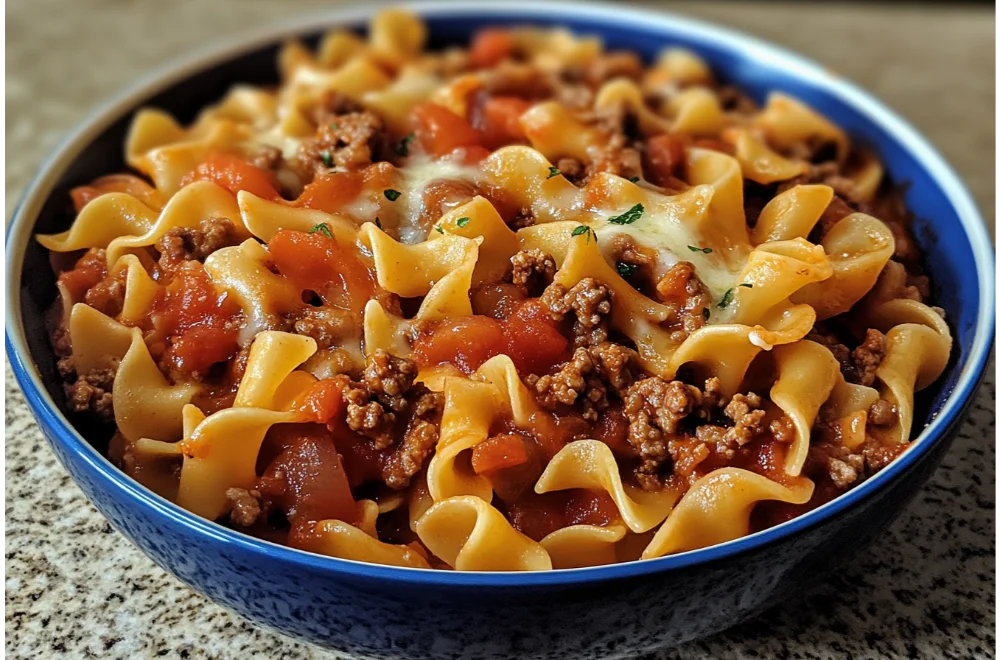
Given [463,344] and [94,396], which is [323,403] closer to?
[463,344]

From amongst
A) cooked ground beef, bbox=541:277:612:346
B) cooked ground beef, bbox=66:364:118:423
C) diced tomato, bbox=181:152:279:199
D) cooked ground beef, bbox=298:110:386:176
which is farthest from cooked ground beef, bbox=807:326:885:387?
cooked ground beef, bbox=66:364:118:423

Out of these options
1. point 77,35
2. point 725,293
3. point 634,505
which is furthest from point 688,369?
point 77,35

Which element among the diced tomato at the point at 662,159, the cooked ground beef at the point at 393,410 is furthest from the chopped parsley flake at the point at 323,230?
the diced tomato at the point at 662,159

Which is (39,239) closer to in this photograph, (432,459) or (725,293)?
(432,459)

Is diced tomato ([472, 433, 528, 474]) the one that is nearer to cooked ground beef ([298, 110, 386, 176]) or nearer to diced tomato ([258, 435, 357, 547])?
diced tomato ([258, 435, 357, 547])

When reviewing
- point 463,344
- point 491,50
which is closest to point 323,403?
point 463,344
